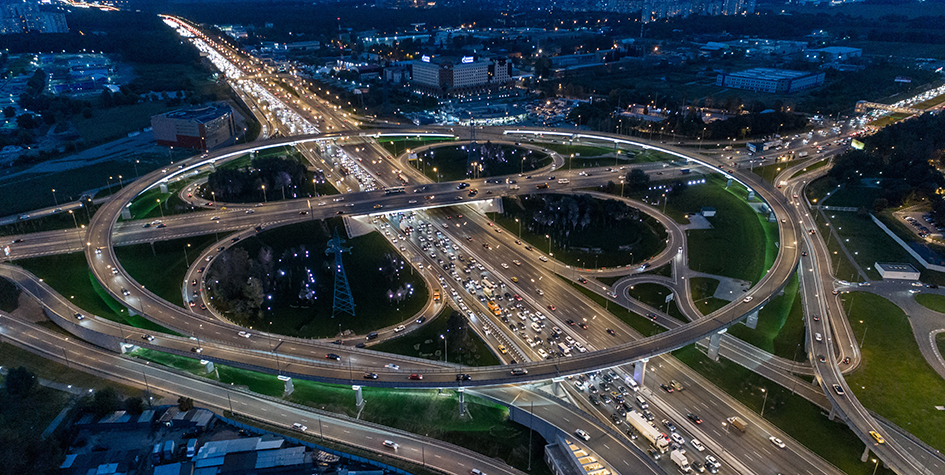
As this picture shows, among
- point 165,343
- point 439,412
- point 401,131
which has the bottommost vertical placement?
point 439,412

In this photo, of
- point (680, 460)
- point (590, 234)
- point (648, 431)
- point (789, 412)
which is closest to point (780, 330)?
point (789, 412)

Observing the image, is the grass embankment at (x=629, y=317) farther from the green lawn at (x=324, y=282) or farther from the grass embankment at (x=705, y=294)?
the green lawn at (x=324, y=282)

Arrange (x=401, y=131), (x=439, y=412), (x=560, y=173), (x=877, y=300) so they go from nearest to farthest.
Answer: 1. (x=439, y=412)
2. (x=877, y=300)
3. (x=560, y=173)
4. (x=401, y=131)

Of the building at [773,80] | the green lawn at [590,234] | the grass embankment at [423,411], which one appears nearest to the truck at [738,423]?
the grass embankment at [423,411]

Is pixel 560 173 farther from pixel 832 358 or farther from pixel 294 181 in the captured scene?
pixel 832 358

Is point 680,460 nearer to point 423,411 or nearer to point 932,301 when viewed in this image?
point 423,411

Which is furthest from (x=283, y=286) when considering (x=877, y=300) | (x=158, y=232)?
(x=877, y=300)
